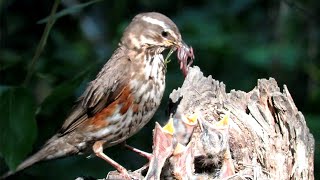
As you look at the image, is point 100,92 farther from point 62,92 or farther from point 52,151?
point 52,151

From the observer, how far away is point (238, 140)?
6.39 meters

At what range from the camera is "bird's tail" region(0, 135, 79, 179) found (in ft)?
25.2

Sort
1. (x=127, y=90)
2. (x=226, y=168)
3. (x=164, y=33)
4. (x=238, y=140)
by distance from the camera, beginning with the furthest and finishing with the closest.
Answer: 1. (x=127, y=90)
2. (x=164, y=33)
3. (x=238, y=140)
4. (x=226, y=168)

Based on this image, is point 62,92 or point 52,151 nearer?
point 62,92

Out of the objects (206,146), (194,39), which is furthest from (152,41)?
(194,39)

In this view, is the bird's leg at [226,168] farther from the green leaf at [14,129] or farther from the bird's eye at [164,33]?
the green leaf at [14,129]

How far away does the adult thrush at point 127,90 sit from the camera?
7.29m

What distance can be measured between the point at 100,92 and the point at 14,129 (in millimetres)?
692

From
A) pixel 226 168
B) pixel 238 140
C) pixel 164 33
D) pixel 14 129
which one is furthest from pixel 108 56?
pixel 226 168

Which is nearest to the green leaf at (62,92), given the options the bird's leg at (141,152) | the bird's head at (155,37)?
the bird's head at (155,37)

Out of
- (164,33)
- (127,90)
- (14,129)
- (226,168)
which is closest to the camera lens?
(226,168)

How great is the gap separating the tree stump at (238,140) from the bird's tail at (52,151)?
1.31 meters

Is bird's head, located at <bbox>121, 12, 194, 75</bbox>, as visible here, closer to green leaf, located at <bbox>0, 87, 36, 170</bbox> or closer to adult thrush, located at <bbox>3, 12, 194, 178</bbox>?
adult thrush, located at <bbox>3, 12, 194, 178</bbox>

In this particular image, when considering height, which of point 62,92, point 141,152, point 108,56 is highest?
point 108,56
